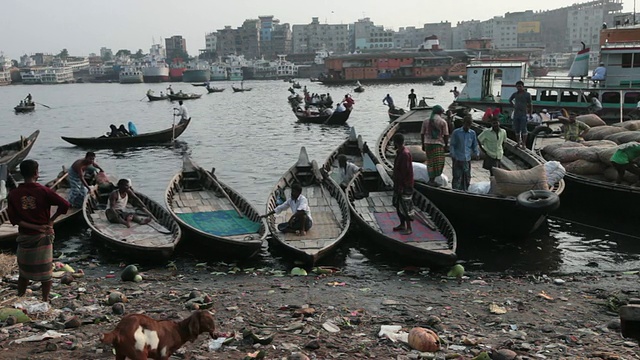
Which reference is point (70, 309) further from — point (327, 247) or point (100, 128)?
point (100, 128)

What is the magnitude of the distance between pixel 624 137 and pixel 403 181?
8.25 meters

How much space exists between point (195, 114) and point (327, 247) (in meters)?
42.9

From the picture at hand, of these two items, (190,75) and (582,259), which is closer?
(582,259)

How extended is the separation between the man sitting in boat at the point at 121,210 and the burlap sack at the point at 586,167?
10053 millimetres

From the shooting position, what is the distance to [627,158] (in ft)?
40.0

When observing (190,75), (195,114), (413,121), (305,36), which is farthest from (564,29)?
(413,121)

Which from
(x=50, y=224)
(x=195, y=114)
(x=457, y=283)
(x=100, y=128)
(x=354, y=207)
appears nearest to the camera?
(x=50, y=224)

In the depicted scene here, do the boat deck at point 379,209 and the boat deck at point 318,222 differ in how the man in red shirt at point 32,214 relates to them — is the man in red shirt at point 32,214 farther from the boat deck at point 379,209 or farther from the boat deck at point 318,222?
the boat deck at point 379,209

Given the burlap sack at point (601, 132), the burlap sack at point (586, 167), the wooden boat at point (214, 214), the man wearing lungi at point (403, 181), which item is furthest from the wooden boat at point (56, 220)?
the burlap sack at point (601, 132)

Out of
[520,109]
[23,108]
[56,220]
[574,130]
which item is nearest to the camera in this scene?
[56,220]

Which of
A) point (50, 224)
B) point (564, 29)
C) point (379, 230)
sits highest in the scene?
point (564, 29)

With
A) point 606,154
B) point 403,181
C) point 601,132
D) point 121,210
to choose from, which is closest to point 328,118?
point 601,132

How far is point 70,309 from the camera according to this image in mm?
7406

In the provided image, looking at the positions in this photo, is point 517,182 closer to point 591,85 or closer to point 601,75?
point 601,75
